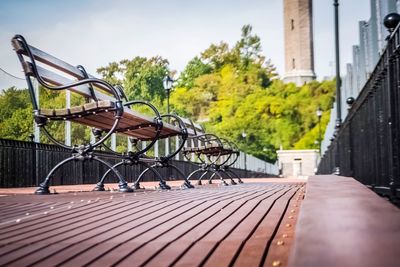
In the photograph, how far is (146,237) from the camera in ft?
3.77

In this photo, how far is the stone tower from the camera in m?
69.3

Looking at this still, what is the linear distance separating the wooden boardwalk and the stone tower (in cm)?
6903

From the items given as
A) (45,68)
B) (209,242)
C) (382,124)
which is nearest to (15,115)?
(45,68)

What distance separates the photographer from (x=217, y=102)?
175ft

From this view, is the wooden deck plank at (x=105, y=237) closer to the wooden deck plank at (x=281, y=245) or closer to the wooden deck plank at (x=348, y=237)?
the wooden deck plank at (x=281, y=245)

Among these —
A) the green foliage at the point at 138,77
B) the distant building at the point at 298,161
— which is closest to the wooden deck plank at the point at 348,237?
the green foliage at the point at 138,77

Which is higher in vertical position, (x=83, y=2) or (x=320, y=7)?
(x=320, y=7)

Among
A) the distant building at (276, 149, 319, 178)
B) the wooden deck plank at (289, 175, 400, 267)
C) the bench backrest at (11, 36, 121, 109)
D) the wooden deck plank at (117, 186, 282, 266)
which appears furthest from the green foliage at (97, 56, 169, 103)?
the distant building at (276, 149, 319, 178)

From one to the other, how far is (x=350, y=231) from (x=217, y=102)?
174 ft

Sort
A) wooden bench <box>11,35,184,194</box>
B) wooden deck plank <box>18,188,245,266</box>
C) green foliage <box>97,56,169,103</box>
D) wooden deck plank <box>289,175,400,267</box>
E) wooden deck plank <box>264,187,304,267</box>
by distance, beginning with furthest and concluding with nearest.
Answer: green foliage <box>97,56,169,103</box> → wooden bench <box>11,35,184,194</box> → wooden deck plank <box>18,188,245,266</box> → wooden deck plank <box>264,187,304,267</box> → wooden deck plank <box>289,175,400,267</box>

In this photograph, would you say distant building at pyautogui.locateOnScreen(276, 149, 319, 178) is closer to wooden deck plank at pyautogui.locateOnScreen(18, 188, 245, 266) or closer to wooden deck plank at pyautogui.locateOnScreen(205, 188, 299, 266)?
wooden deck plank at pyautogui.locateOnScreen(18, 188, 245, 266)

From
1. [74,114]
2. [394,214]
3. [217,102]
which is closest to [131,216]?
Answer: [394,214]

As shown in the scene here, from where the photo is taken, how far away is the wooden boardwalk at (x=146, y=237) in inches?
34.5

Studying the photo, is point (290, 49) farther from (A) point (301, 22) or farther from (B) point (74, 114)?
(B) point (74, 114)
